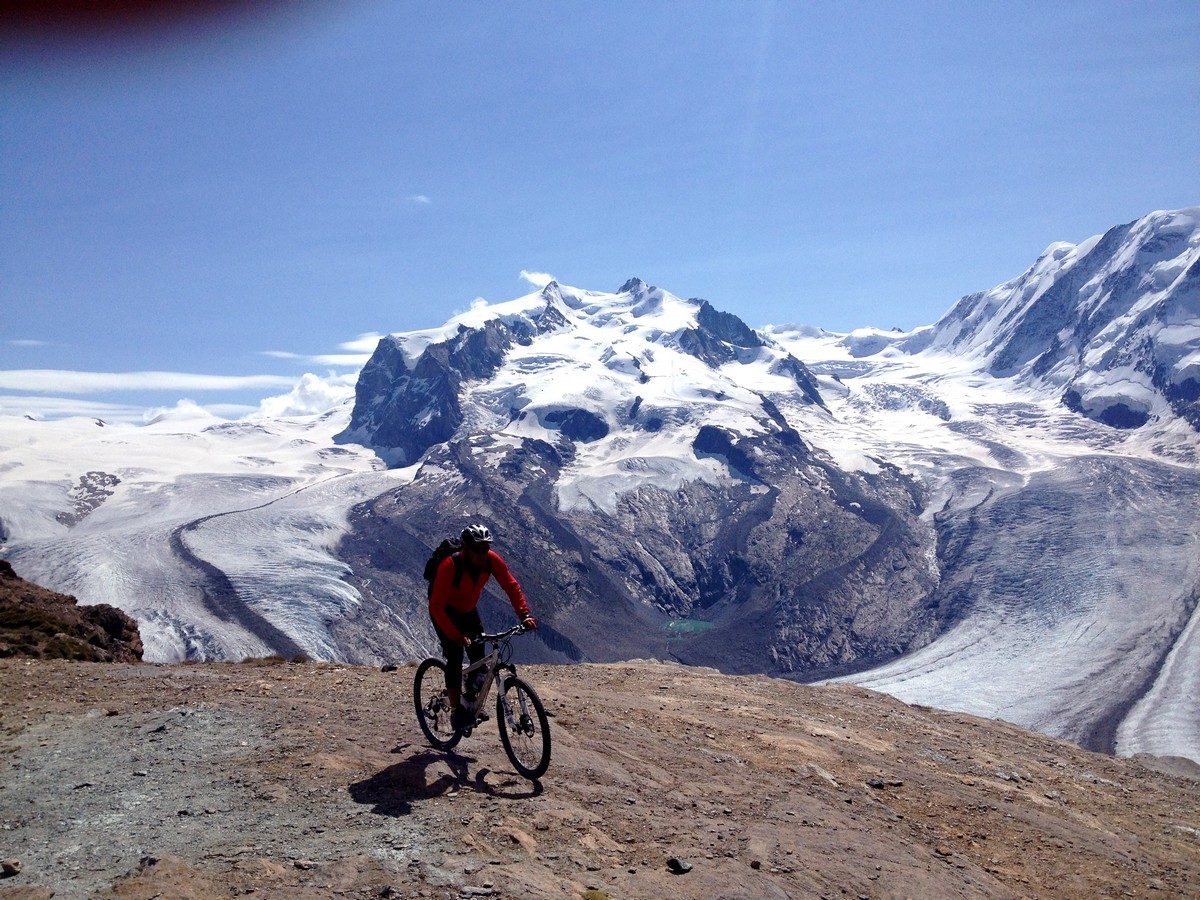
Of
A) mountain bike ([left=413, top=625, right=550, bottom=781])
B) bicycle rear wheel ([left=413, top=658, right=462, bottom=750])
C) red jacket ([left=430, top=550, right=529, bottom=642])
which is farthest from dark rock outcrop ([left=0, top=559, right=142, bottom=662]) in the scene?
red jacket ([left=430, top=550, right=529, bottom=642])

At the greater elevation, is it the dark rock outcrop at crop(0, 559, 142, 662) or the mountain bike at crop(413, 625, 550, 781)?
the mountain bike at crop(413, 625, 550, 781)

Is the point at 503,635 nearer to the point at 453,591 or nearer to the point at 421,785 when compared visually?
the point at 453,591

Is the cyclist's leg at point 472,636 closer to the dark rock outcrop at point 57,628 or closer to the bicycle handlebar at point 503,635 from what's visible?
the bicycle handlebar at point 503,635

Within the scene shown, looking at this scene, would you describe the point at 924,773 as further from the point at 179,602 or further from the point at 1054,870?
the point at 179,602

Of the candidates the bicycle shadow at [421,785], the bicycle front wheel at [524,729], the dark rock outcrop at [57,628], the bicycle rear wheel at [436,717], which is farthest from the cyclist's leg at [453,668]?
the dark rock outcrop at [57,628]

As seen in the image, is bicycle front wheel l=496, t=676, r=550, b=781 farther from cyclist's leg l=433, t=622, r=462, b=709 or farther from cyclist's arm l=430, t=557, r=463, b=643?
cyclist's arm l=430, t=557, r=463, b=643

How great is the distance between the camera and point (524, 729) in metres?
11.2

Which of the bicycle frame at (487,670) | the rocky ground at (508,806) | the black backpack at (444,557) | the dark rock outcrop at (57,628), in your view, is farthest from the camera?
the dark rock outcrop at (57,628)

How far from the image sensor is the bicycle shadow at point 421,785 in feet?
32.9

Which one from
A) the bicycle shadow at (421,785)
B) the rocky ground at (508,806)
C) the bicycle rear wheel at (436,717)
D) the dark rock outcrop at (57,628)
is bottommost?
the dark rock outcrop at (57,628)

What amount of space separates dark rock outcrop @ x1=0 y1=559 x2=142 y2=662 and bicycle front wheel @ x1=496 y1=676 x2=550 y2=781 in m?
14.7

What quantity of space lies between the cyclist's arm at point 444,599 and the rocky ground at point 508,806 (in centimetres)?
174

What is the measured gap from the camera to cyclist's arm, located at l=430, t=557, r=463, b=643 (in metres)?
11.4

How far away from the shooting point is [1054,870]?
11.7 meters
